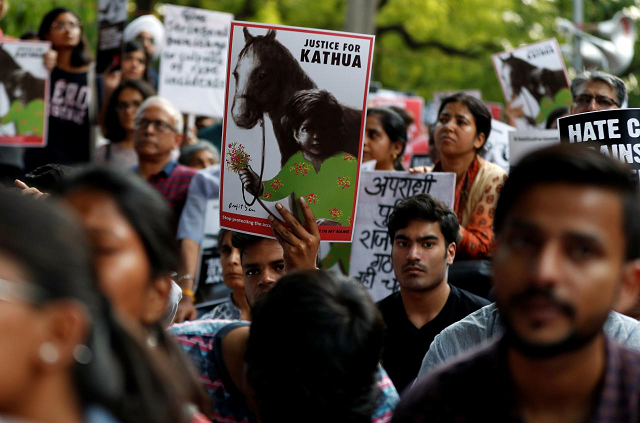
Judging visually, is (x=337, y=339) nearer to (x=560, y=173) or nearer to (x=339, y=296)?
(x=339, y=296)

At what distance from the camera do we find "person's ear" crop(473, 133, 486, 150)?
21.6 ft

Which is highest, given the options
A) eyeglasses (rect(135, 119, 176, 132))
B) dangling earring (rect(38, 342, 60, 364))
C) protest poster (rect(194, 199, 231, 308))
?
eyeglasses (rect(135, 119, 176, 132))

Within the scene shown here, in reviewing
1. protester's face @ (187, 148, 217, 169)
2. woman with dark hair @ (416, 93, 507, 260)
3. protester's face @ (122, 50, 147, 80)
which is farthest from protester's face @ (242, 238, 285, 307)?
protester's face @ (122, 50, 147, 80)

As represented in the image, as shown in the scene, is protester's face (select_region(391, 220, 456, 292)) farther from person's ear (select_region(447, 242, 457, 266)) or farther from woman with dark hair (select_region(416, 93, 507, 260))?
woman with dark hair (select_region(416, 93, 507, 260))

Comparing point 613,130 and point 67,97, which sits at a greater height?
point 613,130

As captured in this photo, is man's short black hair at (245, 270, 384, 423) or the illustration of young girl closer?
man's short black hair at (245, 270, 384, 423)

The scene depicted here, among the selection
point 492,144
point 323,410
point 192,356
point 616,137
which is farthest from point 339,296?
point 492,144

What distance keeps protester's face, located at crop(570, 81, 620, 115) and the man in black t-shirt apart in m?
1.58

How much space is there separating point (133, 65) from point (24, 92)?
1.90 metres

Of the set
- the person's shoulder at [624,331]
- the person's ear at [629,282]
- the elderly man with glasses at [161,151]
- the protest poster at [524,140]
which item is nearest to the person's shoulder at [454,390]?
the person's ear at [629,282]

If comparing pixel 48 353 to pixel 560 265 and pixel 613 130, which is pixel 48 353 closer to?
pixel 560 265

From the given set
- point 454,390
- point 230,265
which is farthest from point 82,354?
point 230,265

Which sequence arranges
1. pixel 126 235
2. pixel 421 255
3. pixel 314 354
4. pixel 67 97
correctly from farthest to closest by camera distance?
1. pixel 67 97
2. pixel 421 255
3. pixel 314 354
4. pixel 126 235

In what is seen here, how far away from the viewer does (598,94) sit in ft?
21.0
